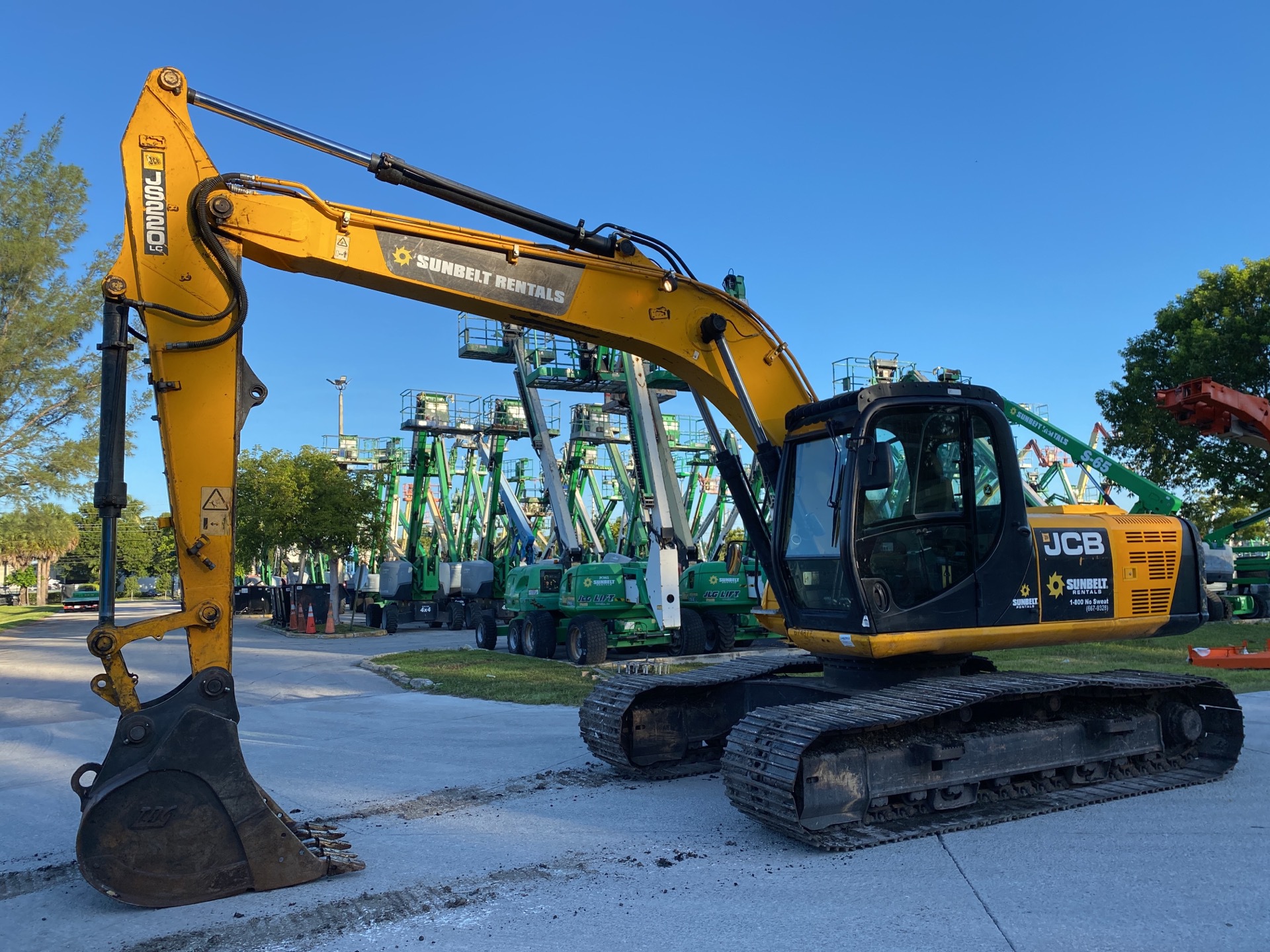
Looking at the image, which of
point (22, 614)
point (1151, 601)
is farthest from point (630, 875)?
point (22, 614)

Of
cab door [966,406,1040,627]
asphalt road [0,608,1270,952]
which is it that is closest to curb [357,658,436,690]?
asphalt road [0,608,1270,952]

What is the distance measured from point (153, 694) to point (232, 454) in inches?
378

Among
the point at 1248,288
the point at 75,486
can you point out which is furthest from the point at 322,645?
the point at 1248,288

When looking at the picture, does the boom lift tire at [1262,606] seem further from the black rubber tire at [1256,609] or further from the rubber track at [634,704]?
the rubber track at [634,704]

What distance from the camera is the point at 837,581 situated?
6.64 m

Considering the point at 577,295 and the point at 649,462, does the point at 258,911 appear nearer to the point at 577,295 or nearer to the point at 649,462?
the point at 577,295

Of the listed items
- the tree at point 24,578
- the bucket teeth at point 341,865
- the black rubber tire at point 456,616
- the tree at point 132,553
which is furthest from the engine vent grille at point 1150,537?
the tree at point 132,553

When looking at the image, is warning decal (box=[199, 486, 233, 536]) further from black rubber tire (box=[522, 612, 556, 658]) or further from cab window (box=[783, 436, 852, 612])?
black rubber tire (box=[522, 612, 556, 658])

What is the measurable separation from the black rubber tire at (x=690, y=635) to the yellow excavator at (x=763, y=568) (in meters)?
9.70

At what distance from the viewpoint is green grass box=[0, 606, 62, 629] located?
124 feet

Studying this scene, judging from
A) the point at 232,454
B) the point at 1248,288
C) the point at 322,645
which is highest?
the point at 1248,288

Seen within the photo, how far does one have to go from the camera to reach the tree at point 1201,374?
80.6 ft

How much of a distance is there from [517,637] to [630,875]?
50.7ft

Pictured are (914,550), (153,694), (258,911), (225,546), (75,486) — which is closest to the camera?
(258,911)
